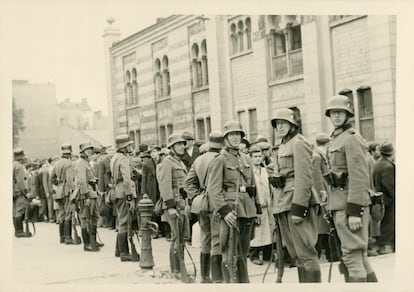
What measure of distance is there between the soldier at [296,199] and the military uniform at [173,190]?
6.09 feet

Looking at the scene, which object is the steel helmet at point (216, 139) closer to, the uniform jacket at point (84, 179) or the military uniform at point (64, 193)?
the uniform jacket at point (84, 179)

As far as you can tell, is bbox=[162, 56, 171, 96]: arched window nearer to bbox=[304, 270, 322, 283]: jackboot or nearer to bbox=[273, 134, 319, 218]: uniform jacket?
bbox=[273, 134, 319, 218]: uniform jacket

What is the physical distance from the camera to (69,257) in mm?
9719

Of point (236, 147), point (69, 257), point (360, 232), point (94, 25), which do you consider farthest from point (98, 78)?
point (360, 232)

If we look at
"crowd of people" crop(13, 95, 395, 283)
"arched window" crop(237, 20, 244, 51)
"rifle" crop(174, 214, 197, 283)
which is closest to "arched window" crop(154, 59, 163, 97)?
"arched window" crop(237, 20, 244, 51)

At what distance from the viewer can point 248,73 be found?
16359 mm

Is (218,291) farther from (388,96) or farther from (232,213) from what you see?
(388,96)

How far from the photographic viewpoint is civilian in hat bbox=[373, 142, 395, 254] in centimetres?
870

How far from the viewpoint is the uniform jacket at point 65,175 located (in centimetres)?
1118

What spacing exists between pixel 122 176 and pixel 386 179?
12.8 feet

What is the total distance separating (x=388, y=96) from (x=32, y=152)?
32.6 feet

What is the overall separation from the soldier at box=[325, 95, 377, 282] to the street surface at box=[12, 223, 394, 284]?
669 millimetres

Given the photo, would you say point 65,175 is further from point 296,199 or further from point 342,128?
point 342,128

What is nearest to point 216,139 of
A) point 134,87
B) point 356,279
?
point 356,279
